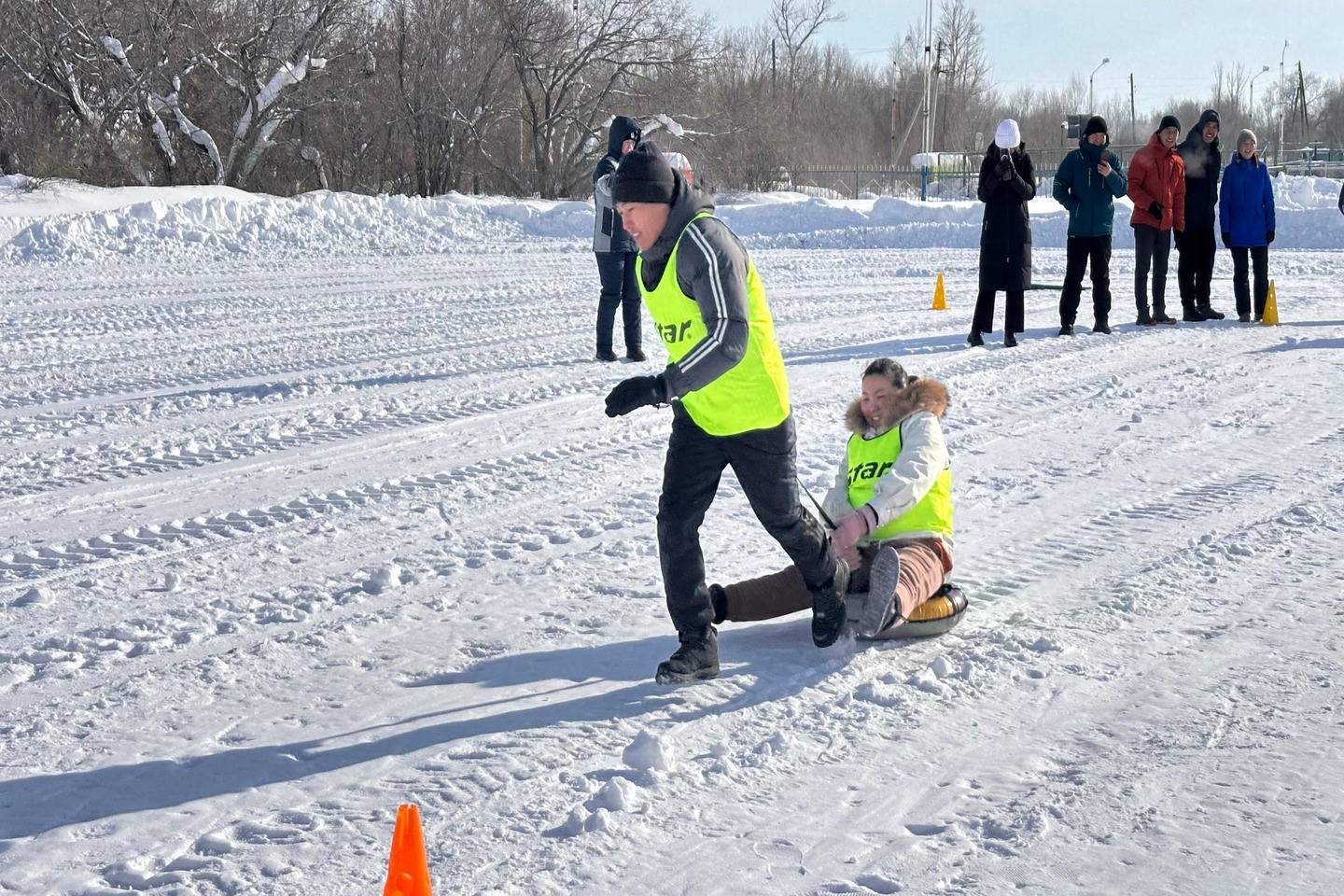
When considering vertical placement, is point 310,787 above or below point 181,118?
below

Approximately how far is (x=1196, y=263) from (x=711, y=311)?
9.80 metres

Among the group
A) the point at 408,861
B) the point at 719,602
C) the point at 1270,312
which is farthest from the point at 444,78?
the point at 408,861

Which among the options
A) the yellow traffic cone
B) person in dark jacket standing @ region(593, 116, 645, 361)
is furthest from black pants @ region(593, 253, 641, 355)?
the yellow traffic cone

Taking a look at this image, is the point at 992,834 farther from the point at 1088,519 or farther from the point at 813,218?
the point at 813,218

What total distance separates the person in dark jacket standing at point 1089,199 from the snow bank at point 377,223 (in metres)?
10.9

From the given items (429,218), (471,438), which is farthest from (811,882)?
(429,218)

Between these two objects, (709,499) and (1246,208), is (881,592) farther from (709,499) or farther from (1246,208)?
(1246,208)

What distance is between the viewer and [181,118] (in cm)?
2938

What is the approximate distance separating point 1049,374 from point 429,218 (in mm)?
15348

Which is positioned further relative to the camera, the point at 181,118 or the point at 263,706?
the point at 181,118

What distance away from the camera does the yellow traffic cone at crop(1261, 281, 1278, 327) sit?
11.7m

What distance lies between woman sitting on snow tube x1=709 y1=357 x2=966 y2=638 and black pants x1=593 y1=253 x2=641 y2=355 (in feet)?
15.4

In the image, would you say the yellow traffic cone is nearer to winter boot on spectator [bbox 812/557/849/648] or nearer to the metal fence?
winter boot on spectator [bbox 812/557/849/648]

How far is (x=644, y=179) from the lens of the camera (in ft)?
12.0
